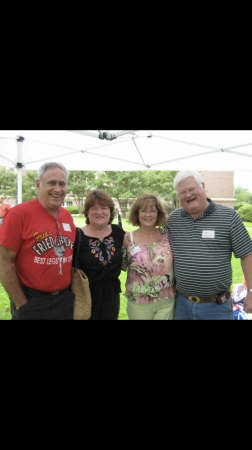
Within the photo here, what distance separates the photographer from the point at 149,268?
7.02ft

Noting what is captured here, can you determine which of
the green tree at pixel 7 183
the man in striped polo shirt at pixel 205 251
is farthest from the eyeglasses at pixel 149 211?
the green tree at pixel 7 183

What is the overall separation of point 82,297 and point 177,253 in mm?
752

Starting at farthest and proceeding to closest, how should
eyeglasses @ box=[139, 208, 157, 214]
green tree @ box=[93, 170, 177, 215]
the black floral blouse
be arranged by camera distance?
green tree @ box=[93, 170, 177, 215] < eyeglasses @ box=[139, 208, 157, 214] < the black floral blouse

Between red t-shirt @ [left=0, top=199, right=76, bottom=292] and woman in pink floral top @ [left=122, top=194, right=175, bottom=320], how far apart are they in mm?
499

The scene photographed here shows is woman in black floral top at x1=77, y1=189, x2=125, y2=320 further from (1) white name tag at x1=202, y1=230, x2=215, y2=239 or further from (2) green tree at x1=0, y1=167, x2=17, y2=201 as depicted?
(2) green tree at x1=0, y1=167, x2=17, y2=201

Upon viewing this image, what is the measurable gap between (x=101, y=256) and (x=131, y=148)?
8.61 feet

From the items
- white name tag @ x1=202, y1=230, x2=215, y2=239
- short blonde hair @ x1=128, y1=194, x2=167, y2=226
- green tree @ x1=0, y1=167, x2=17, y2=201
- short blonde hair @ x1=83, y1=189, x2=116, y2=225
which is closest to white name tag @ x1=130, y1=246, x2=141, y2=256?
short blonde hair @ x1=128, y1=194, x2=167, y2=226

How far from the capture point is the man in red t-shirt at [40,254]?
184 centimetres

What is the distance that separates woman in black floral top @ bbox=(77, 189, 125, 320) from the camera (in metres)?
2.12

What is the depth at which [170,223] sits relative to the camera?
2.21 meters

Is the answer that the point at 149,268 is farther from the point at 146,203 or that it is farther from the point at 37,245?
the point at 37,245

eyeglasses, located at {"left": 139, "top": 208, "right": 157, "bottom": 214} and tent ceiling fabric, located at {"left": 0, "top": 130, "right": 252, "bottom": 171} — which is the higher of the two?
tent ceiling fabric, located at {"left": 0, "top": 130, "right": 252, "bottom": 171}

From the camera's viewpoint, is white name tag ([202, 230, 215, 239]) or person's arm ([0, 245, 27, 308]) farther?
white name tag ([202, 230, 215, 239])

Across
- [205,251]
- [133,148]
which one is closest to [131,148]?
[133,148]
